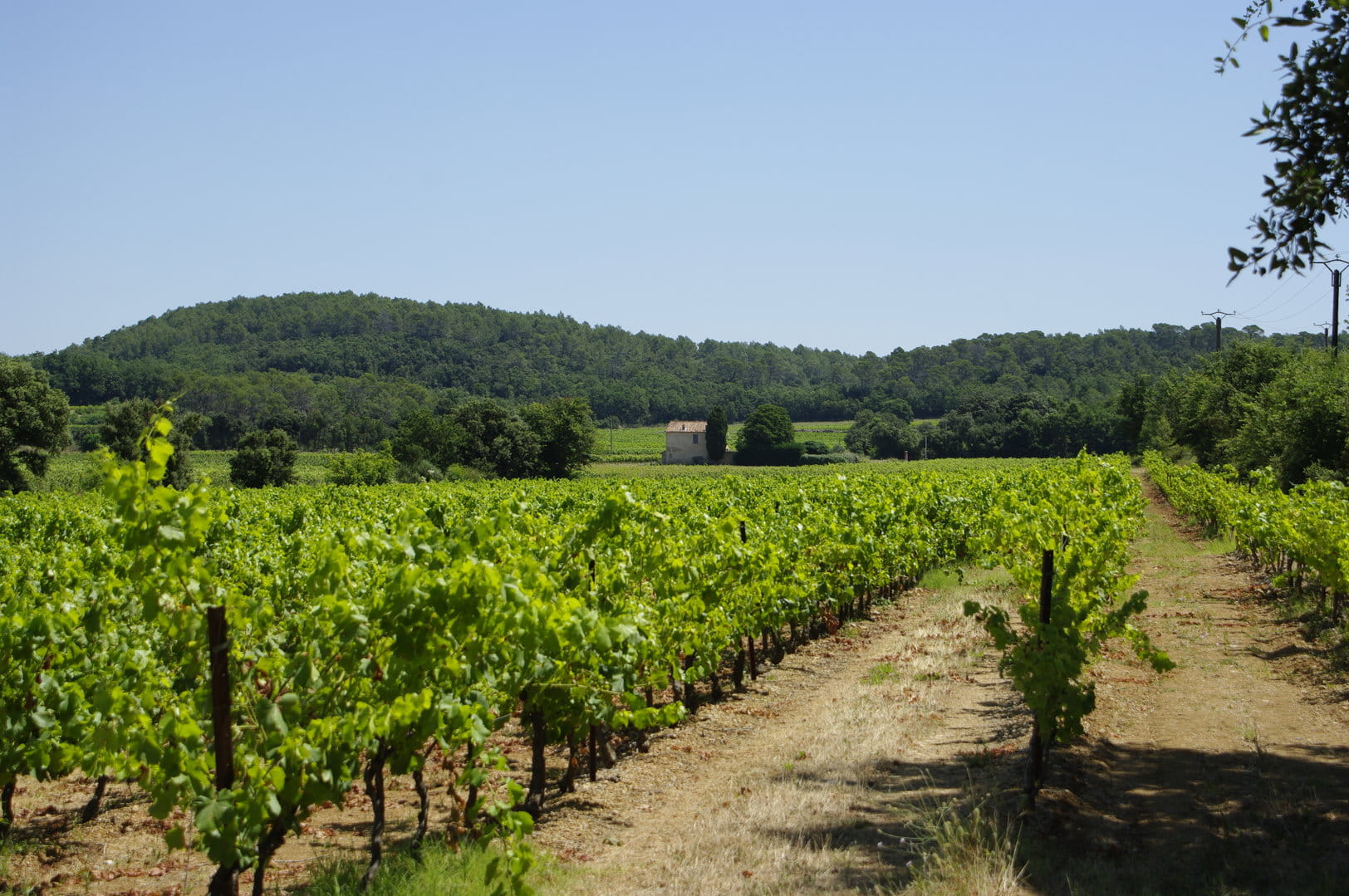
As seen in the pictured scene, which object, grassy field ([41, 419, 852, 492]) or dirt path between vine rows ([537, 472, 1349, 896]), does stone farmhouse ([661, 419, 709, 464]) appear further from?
dirt path between vine rows ([537, 472, 1349, 896])

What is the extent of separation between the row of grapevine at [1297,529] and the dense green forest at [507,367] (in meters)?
87.6

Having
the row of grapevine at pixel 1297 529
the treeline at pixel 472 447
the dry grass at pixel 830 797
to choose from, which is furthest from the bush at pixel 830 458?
the dry grass at pixel 830 797

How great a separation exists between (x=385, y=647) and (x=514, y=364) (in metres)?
148

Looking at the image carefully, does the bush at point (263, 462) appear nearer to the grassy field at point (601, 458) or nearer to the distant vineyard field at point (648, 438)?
the grassy field at point (601, 458)

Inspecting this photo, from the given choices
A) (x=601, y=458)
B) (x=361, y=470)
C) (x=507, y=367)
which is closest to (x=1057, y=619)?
(x=361, y=470)

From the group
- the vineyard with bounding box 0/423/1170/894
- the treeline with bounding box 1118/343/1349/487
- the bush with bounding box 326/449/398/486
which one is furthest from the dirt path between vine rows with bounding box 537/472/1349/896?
the bush with bounding box 326/449/398/486

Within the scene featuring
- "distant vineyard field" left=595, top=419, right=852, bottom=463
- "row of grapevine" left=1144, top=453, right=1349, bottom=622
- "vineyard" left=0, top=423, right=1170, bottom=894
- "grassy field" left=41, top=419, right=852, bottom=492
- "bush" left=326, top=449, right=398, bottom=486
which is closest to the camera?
"vineyard" left=0, top=423, right=1170, bottom=894

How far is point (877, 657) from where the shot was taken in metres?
12.9

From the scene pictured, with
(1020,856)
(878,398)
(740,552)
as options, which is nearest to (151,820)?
(740,552)

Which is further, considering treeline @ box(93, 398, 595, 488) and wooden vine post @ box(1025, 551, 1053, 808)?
treeline @ box(93, 398, 595, 488)

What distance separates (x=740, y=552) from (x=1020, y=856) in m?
3.32

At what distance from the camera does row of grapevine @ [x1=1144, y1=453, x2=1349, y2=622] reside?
1187 centimetres

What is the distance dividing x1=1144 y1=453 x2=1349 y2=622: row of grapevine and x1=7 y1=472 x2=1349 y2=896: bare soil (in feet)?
4.28

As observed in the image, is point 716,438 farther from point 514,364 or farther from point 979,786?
point 979,786
